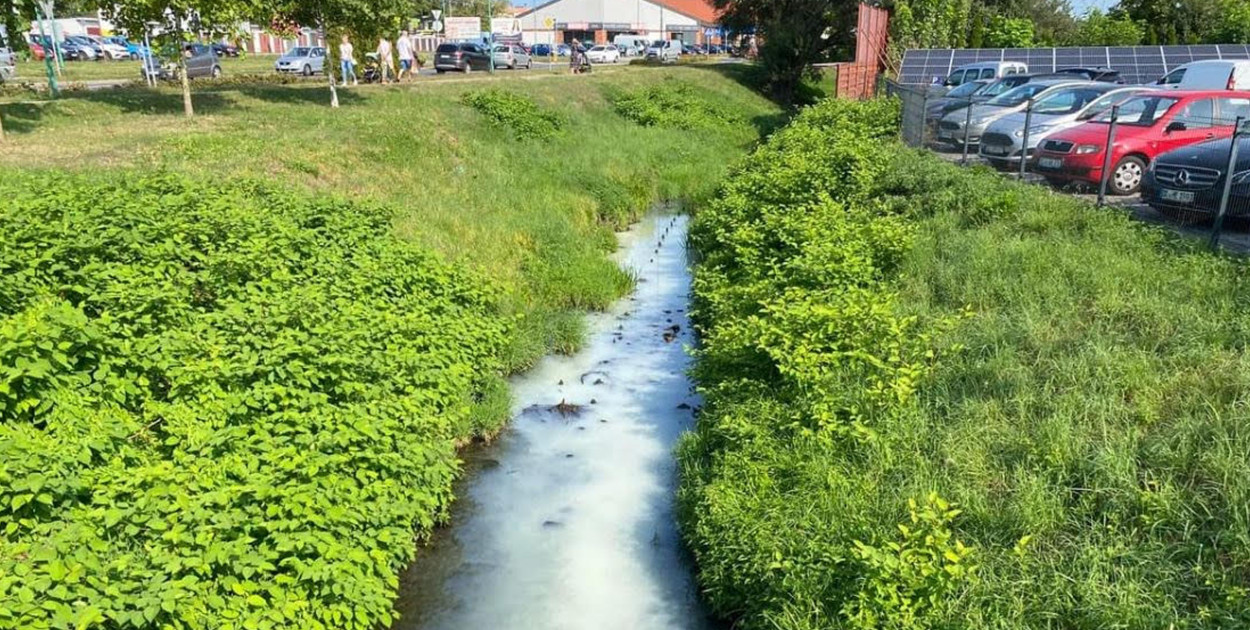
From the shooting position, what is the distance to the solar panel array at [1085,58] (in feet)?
90.8

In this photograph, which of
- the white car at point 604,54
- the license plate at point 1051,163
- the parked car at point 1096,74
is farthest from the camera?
the white car at point 604,54

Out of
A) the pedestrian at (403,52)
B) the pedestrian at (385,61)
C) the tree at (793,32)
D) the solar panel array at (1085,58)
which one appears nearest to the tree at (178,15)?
the pedestrian at (385,61)

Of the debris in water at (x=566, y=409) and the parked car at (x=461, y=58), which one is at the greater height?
the parked car at (x=461, y=58)

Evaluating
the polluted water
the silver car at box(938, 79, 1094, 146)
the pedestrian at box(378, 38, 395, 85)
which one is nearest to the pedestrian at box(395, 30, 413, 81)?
the pedestrian at box(378, 38, 395, 85)

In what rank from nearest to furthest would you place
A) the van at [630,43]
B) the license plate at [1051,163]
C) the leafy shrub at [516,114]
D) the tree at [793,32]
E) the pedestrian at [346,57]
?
the license plate at [1051,163] < the leafy shrub at [516,114] < the pedestrian at [346,57] < the tree at [793,32] < the van at [630,43]

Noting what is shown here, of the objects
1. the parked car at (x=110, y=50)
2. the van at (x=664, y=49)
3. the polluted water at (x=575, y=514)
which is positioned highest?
the van at (x=664, y=49)

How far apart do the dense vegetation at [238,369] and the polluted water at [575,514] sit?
38cm

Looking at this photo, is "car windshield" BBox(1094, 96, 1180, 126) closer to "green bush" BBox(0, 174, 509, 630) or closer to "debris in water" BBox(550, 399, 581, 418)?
"debris in water" BBox(550, 399, 581, 418)

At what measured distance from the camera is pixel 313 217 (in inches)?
383

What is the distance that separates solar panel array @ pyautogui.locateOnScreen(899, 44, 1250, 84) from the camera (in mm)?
27688

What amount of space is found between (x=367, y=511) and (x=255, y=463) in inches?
29.9

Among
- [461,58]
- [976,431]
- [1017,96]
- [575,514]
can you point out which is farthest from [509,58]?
[976,431]

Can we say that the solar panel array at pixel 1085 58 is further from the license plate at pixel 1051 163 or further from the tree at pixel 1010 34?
the license plate at pixel 1051 163

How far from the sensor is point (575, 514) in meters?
7.16
